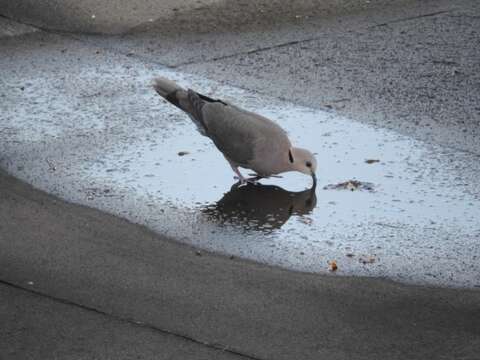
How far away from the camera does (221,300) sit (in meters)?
4.65

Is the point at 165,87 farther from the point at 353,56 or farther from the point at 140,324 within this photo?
the point at 140,324

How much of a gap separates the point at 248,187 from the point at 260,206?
275 mm

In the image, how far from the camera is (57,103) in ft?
23.0

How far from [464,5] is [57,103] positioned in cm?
406

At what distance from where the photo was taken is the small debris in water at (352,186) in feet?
19.1

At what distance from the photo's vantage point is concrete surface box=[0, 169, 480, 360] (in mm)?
4285

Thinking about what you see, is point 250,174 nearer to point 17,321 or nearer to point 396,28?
point 17,321

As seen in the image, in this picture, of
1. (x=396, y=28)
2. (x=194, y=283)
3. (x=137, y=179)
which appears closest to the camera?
(x=194, y=283)

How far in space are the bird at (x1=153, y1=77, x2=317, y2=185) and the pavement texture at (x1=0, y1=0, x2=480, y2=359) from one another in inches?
30.9

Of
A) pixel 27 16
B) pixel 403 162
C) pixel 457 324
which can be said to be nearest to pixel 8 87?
pixel 27 16

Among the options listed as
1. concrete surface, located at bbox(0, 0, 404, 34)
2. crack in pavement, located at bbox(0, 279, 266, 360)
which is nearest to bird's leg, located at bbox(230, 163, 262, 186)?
crack in pavement, located at bbox(0, 279, 266, 360)

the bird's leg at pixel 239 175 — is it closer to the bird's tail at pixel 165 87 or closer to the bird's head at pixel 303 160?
the bird's head at pixel 303 160

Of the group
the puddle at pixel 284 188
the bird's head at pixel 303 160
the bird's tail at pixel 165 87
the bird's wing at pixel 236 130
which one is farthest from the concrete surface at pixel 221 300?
the bird's tail at pixel 165 87

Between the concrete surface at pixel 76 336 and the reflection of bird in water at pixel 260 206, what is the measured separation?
1.19m
